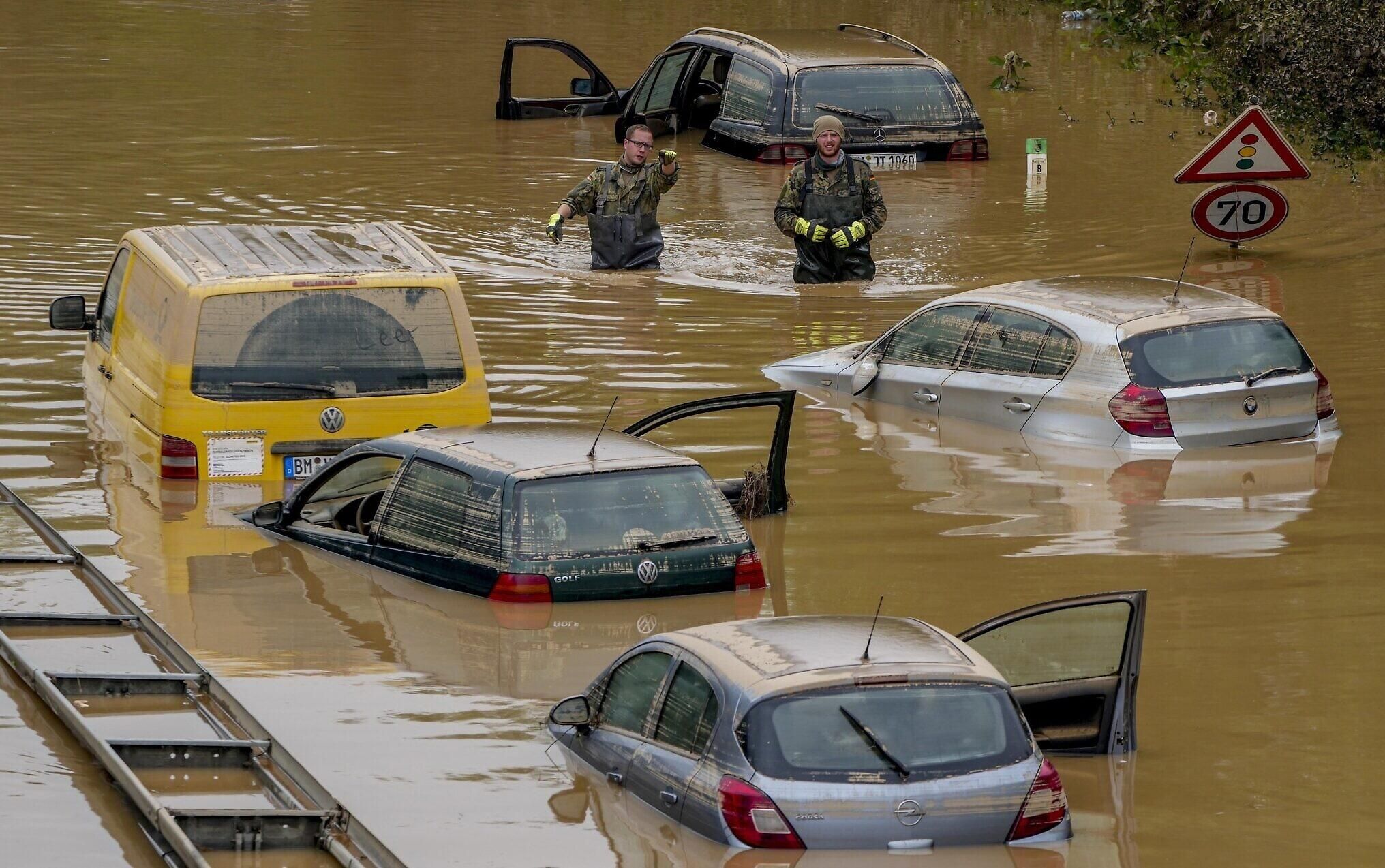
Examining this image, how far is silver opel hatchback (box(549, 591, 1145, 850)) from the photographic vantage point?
7781 millimetres

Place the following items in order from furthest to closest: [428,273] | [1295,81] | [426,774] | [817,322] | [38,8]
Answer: [38,8], [1295,81], [817,322], [428,273], [426,774]

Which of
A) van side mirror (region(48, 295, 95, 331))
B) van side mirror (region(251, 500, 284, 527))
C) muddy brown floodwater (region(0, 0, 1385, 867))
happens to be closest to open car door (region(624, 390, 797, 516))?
muddy brown floodwater (region(0, 0, 1385, 867))

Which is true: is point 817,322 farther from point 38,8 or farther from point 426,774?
point 38,8

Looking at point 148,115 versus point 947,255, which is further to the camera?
point 148,115

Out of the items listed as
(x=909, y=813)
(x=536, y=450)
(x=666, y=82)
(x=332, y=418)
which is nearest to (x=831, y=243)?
(x=332, y=418)

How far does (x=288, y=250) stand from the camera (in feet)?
45.4

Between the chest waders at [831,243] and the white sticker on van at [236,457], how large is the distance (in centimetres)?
775

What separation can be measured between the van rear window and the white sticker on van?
0.91 feet

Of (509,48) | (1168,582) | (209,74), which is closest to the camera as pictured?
(1168,582)

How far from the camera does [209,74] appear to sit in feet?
109

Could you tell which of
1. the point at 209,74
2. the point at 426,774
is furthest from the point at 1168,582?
the point at 209,74

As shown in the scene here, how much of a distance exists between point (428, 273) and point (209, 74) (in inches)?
818

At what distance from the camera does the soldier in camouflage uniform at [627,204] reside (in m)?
20.3

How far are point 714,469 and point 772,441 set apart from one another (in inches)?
53.0
